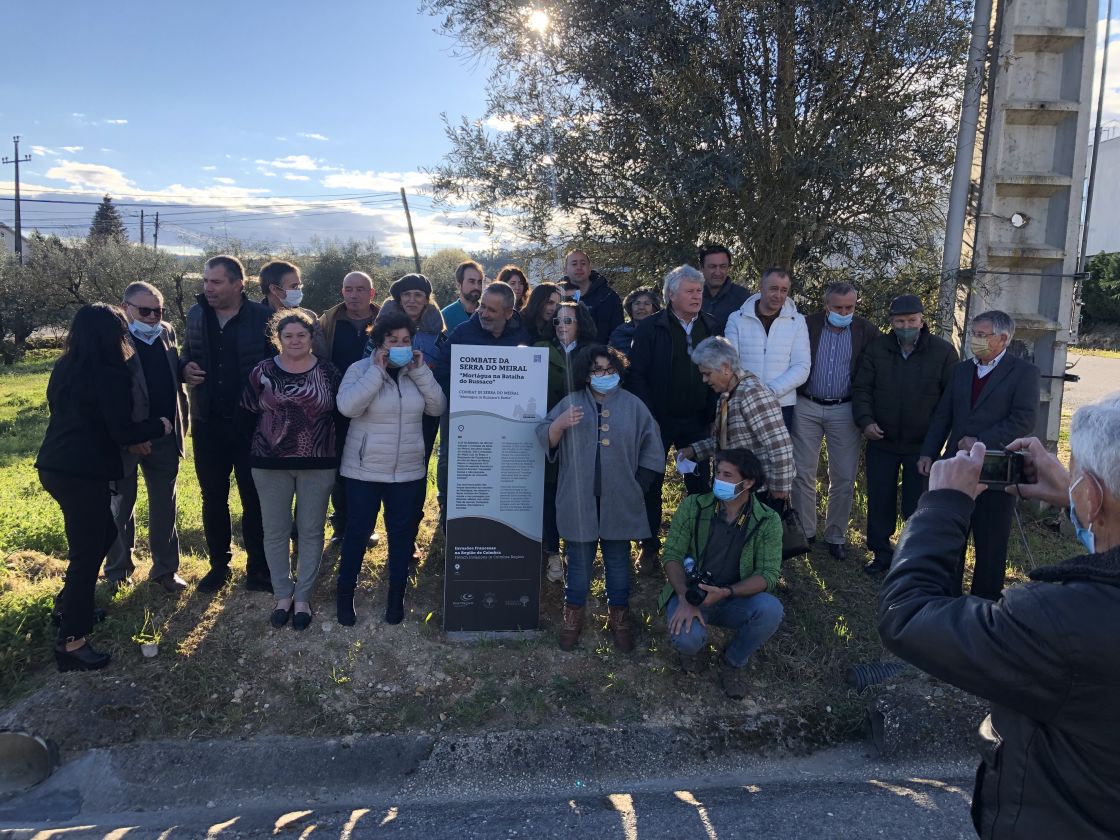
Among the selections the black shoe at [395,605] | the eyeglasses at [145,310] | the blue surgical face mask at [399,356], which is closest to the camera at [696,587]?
the black shoe at [395,605]

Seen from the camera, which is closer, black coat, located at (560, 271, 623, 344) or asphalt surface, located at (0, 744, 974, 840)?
asphalt surface, located at (0, 744, 974, 840)

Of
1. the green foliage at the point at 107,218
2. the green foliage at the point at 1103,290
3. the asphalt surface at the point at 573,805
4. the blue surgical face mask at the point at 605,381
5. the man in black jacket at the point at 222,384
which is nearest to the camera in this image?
the asphalt surface at the point at 573,805

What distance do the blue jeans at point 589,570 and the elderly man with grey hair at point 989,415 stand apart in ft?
7.31

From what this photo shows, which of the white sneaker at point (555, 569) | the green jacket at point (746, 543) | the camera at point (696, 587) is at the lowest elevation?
the white sneaker at point (555, 569)

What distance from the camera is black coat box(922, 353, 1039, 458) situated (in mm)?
4910

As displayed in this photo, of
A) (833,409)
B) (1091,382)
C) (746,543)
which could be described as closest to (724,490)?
(746,543)

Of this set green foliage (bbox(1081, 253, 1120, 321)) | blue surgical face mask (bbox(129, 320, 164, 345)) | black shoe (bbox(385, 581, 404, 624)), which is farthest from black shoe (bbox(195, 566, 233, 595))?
green foliage (bbox(1081, 253, 1120, 321))

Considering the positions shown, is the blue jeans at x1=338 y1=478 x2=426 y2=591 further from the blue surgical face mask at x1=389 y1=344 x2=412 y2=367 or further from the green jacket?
the green jacket

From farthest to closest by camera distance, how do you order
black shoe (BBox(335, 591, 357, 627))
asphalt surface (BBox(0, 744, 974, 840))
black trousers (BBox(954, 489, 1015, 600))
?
1. black trousers (BBox(954, 489, 1015, 600))
2. black shoe (BBox(335, 591, 357, 627))
3. asphalt surface (BBox(0, 744, 974, 840))

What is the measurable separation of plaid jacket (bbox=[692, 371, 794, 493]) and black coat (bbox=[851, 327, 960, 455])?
4.28ft

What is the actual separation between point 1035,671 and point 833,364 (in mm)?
4446

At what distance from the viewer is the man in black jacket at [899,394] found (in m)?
5.44

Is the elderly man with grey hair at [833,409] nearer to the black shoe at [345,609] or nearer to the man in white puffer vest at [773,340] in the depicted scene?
the man in white puffer vest at [773,340]

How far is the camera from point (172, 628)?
4754 mm
